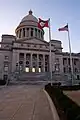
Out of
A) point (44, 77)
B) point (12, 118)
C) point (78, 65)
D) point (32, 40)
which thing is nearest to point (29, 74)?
point (44, 77)

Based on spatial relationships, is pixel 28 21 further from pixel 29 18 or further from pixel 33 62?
pixel 33 62

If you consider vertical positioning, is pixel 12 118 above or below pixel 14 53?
below

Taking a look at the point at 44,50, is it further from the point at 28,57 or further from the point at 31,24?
the point at 31,24

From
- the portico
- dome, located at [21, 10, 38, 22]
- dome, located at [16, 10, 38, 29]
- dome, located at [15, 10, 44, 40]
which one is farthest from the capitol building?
dome, located at [21, 10, 38, 22]

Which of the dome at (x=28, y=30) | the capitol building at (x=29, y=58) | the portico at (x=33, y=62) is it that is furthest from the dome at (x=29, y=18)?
the portico at (x=33, y=62)

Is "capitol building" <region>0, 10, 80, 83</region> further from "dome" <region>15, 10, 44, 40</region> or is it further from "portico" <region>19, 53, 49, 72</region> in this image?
"dome" <region>15, 10, 44, 40</region>

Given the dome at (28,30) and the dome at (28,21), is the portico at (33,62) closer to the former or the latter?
the dome at (28,30)

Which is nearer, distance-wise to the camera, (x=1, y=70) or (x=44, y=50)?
Answer: (x=1, y=70)

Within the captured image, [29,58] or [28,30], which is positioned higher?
[28,30]

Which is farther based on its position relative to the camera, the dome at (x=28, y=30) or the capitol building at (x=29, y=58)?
the dome at (x=28, y=30)

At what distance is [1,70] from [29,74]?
49.7 ft

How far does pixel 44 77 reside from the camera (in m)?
48.5

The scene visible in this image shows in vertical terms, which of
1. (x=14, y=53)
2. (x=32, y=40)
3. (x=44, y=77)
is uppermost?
(x=32, y=40)

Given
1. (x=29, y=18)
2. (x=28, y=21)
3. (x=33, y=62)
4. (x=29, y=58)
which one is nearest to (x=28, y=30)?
(x=28, y=21)
